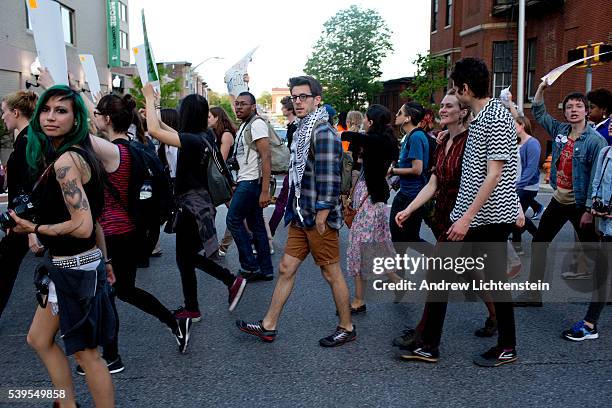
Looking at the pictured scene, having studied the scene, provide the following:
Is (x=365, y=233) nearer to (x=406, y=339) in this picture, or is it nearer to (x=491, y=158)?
(x=406, y=339)

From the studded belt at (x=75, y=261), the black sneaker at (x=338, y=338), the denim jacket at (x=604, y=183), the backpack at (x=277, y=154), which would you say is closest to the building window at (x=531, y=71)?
the backpack at (x=277, y=154)

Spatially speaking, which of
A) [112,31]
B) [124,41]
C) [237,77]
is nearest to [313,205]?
[237,77]

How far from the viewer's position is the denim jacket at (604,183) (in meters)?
4.55

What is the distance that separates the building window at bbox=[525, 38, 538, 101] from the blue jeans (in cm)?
2096

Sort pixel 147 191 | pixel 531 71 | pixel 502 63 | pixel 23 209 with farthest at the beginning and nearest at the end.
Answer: pixel 502 63 < pixel 531 71 < pixel 147 191 < pixel 23 209

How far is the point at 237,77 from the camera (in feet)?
22.4

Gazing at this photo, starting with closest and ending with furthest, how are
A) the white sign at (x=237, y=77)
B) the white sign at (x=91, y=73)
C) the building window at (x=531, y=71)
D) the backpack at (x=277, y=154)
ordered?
the white sign at (x=91, y=73) < the backpack at (x=277, y=154) < the white sign at (x=237, y=77) < the building window at (x=531, y=71)

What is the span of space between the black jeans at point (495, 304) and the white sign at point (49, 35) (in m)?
2.80

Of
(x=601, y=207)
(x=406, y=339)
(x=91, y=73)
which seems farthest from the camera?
(x=91, y=73)

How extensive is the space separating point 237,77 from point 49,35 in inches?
117

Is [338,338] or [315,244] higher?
[315,244]

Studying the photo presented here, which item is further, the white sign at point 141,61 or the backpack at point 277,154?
the backpack at point 277,154

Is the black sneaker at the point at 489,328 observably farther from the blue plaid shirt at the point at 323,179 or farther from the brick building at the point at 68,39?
the brick building at the point at 68,39

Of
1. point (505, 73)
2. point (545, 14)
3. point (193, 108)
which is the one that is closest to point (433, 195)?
point (193, 108)
